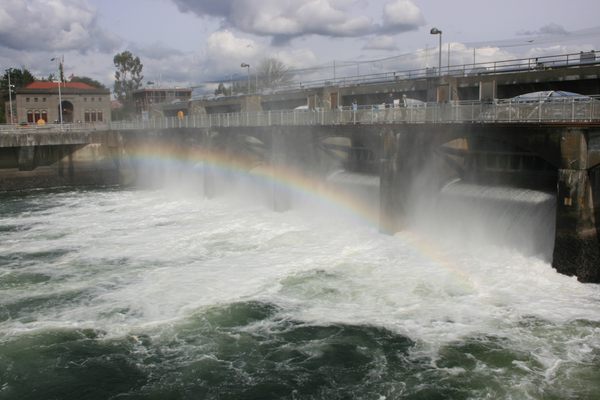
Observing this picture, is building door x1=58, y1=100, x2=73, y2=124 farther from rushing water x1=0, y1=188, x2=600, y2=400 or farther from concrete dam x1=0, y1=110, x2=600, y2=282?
rushing water x1=0, y1=188, x2=600, y2=400

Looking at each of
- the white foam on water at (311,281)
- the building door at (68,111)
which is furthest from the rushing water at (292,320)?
the building door at (68,111)

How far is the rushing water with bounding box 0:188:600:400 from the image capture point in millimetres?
16625

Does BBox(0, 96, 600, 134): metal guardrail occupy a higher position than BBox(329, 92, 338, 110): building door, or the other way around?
BBox(329, 92, 338, 110): building door

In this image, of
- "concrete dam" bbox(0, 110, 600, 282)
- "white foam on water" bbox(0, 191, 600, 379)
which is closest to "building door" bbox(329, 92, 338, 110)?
"concrete dam" bbox(0, 110, 600, 282)

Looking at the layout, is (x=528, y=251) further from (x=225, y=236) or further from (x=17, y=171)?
(x=17, y=171)

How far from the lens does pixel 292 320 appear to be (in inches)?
838

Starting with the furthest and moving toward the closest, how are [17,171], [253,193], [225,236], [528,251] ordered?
[17,171] → [253,193] → [225,236] → [528,251]

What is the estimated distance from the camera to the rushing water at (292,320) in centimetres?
1662

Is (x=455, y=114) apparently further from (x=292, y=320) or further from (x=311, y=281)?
(x=292, y=320)

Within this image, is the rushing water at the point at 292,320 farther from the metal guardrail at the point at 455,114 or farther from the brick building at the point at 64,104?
the brick building at the point at 64,104

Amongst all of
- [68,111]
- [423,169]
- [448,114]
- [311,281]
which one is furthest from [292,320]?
[68,111]

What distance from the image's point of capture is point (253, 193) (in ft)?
169

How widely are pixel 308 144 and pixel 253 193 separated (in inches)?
397

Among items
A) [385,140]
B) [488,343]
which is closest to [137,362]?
[488,343]
